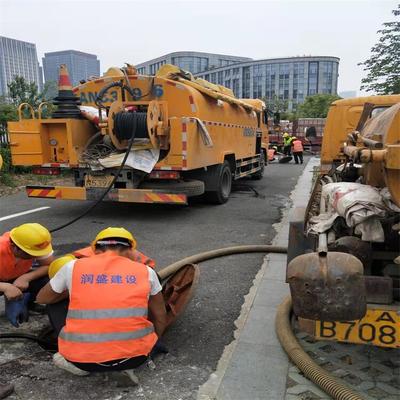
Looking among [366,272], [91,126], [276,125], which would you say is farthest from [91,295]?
[276,125]

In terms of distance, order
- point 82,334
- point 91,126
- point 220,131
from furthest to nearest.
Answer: point 220,131 → point 91,126 → point 82,334

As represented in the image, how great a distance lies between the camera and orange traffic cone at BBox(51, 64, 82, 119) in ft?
23.2

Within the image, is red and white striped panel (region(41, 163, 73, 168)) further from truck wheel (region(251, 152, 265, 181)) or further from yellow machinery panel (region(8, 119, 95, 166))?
truck wheel (region(251, 152, 265, 181))

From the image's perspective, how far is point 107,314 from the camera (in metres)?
2.37

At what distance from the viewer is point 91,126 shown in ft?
24.2

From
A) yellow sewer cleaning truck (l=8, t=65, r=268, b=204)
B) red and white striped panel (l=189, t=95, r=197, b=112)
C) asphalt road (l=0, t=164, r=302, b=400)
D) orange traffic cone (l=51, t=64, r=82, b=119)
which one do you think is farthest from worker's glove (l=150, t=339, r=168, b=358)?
orange traffic cone (l=51, t=64, r=82, b=119)

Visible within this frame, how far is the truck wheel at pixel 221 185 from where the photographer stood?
807 centimetres

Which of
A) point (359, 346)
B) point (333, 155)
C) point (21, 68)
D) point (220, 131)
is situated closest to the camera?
point (359, 346)

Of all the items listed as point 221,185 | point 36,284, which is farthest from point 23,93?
point 36,284

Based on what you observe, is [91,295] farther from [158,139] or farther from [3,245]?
[158,139]

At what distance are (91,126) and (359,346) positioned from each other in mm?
5786

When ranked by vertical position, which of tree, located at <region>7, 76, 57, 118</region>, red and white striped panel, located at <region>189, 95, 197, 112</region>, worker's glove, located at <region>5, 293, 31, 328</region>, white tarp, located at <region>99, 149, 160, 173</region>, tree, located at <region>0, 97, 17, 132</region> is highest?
tree, located at <region>7, 76, 57, 118</region>

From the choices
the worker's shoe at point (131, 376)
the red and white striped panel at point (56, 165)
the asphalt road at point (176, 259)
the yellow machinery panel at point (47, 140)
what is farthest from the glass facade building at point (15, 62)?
the worker's shoe at point (131, 376)

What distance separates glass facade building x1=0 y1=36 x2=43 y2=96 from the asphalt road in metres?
10.6
